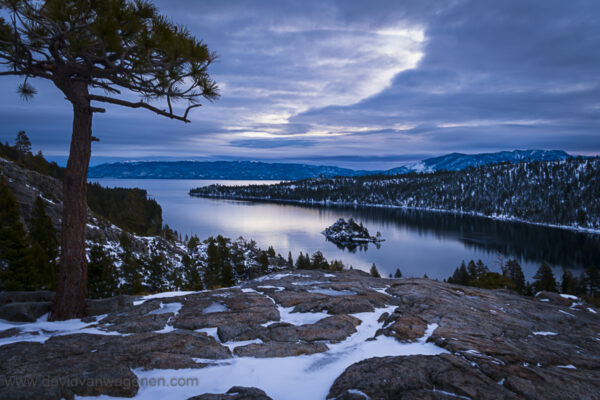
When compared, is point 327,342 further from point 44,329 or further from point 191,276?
point 191,276

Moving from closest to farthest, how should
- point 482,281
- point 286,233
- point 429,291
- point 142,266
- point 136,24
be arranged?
point 136,24, point 429,291, point 482,281, point 142,266, point 286,233

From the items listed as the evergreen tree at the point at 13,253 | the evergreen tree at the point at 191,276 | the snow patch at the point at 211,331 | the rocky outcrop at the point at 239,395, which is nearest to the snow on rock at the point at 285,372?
the rocky outcrop at the point at 239,395

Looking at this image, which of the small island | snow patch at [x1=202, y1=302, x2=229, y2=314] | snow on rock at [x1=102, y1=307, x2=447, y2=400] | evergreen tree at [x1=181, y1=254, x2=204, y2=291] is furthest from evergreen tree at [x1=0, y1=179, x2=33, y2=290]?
the small island

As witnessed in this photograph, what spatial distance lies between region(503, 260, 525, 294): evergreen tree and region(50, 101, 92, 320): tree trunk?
194ft

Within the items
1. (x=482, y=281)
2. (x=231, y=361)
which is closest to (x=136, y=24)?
(x=231, y=361)

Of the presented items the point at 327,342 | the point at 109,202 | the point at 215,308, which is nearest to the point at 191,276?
the point at 215,308

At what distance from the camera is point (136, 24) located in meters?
7.87

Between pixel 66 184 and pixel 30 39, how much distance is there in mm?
4084

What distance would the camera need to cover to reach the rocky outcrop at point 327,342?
17.4 feet

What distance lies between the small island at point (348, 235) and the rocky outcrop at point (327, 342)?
114m

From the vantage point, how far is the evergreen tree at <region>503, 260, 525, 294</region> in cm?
5206

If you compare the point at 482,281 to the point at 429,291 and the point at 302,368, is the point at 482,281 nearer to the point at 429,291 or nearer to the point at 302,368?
the point at 429,291

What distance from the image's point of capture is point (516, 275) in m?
57.5

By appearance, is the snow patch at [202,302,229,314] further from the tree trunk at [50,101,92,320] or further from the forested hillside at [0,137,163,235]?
the forested hillside at [0,137,163,235]
